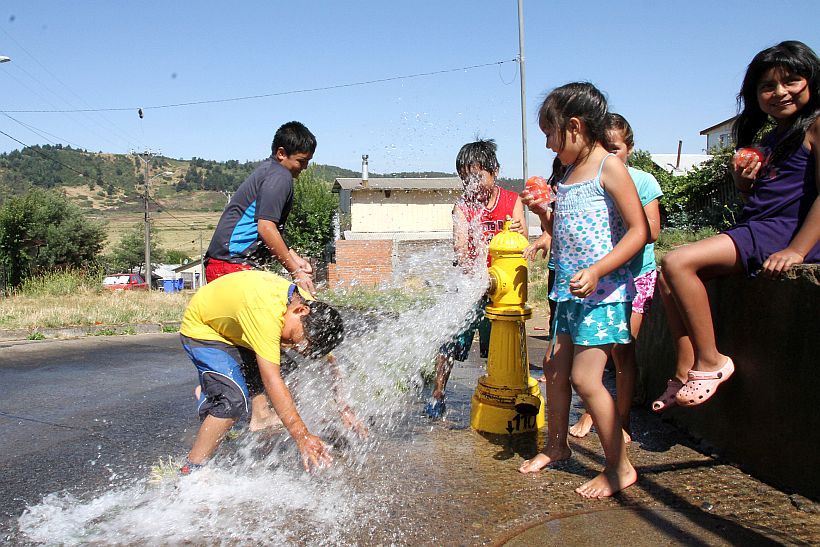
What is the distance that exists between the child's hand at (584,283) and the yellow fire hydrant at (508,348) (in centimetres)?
106

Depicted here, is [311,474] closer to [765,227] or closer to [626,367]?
[626,367]

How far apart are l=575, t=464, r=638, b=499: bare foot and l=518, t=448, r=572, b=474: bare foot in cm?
28

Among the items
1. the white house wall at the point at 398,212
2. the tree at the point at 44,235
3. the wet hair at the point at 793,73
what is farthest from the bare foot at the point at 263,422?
the white house wall at the point at 398,212

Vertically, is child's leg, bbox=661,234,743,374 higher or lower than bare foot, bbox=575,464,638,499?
higher

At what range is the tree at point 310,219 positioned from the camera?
52031mm

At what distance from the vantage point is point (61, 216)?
44094 mm

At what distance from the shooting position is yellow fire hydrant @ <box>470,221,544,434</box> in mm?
3732

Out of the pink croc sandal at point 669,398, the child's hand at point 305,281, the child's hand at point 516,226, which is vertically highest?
the child's hand at point 516,226

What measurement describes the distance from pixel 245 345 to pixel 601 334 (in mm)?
1731

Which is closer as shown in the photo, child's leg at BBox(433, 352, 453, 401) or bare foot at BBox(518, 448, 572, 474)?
bare foot at BBox(518, 448, 572, 474)

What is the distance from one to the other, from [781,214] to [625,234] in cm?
66

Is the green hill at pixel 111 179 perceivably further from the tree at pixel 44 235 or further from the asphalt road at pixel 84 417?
the asphalt road at pixel 84 417

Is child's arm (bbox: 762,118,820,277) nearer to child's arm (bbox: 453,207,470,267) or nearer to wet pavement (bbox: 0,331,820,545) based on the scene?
wet pavement (bbox: 0,331,820,545)

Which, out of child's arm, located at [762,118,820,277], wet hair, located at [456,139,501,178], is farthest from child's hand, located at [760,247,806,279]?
wet hair, located at [456,139,501,178]
